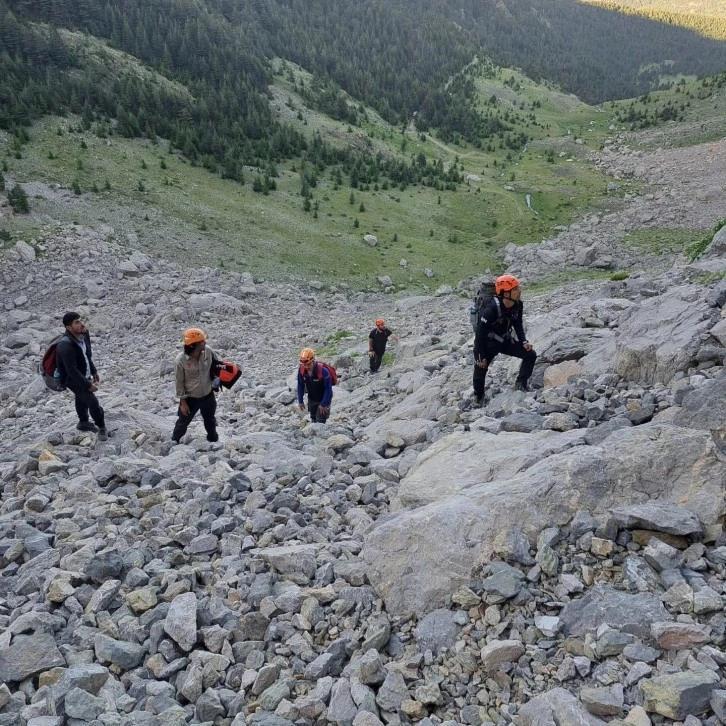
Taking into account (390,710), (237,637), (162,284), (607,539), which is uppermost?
(607,539)

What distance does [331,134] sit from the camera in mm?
58656

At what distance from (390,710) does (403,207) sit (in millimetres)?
43488

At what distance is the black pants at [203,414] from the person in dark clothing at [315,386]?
185cm

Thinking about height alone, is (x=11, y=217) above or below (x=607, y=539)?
below

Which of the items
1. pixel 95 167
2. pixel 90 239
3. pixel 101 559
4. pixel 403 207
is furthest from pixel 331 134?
pixel 101 559

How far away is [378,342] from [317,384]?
569 cm

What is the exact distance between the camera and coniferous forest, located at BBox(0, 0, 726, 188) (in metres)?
43.3

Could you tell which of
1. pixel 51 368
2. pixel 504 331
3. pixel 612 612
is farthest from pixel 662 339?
pixel 51 368

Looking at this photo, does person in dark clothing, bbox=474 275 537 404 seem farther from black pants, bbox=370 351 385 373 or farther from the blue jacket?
black pants, bbox=370 351 385 373

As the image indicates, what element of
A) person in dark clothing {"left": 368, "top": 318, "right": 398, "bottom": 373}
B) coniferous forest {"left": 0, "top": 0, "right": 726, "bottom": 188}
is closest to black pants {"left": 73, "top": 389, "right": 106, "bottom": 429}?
person in dark clothing {"left": 368, "top": 318, "right": 398, "bottom": 373}

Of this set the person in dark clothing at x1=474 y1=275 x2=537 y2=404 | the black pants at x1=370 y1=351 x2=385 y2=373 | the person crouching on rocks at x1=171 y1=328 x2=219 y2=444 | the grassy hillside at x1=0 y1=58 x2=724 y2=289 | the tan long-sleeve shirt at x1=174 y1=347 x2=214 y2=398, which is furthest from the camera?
the grassy hillside at x1=0 y1=58 x2=724 y2=289

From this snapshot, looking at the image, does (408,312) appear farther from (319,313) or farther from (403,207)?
(403,207)

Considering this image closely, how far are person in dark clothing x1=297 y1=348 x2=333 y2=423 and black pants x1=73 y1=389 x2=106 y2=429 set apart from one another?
3.91 meters

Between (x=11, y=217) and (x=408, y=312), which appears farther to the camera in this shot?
(x=11, y=217)
